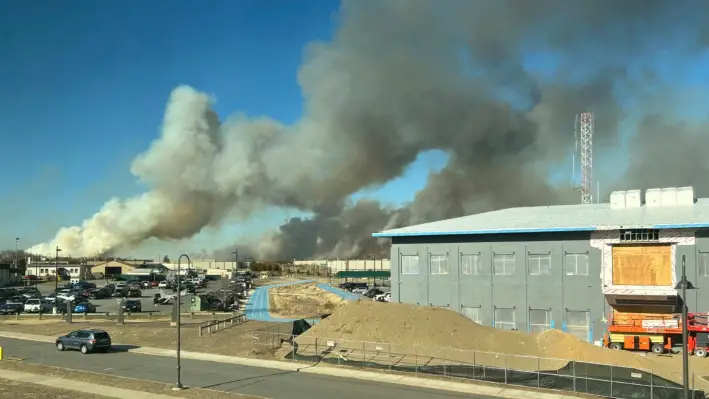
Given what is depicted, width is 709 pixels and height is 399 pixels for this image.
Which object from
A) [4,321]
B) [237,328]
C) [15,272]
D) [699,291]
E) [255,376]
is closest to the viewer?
[255,376]

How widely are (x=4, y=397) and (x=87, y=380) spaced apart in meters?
4.62

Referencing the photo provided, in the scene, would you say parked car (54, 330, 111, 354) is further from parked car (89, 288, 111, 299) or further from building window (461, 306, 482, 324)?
parked car (89, 288, 111, 299)

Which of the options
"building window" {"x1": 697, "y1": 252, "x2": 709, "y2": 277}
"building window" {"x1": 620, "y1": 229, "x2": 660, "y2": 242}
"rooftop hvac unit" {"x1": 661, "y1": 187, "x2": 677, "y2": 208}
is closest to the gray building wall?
"building window" {"x1": 697, "y1": 252, "x2": 709, "y2": 277}

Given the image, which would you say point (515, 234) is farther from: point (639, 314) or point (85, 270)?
point (85, 270)

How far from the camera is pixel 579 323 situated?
42.5 metres

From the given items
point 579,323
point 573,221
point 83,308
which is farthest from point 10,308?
point 573,221

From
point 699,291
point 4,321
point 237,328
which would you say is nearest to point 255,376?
point 237,328

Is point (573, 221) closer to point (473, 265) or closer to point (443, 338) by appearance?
point (473, 265)

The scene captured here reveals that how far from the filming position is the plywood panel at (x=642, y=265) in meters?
39.9

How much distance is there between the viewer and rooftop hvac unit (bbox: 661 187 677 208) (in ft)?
159

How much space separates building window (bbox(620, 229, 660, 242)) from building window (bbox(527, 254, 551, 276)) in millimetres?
5594

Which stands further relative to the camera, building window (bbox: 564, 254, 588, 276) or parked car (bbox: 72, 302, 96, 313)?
parked car (bbox: 72, 302, 96, 313)

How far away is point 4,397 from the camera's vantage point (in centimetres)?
2427

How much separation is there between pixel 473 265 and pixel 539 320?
6.74 metres
